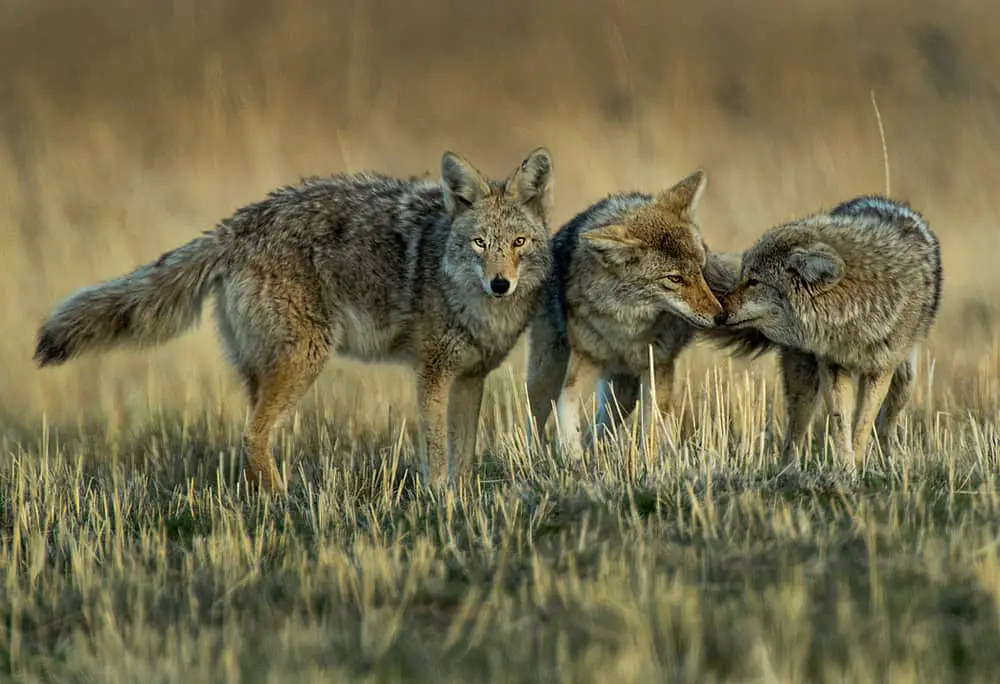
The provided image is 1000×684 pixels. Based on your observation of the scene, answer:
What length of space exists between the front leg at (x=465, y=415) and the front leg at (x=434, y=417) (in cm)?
23

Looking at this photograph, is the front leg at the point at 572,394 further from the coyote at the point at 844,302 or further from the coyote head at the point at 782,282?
the coyote head at the point at 782,282

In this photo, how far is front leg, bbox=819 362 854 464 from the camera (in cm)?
610

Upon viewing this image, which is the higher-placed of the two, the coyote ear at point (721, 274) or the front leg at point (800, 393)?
the coyote ear at point (721, 274)

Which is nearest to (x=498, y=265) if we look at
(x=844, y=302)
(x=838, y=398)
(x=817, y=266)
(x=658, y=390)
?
(x=658, y=390)

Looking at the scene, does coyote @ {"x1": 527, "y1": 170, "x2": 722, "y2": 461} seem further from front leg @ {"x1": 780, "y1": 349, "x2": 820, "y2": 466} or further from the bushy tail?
the bushy tail

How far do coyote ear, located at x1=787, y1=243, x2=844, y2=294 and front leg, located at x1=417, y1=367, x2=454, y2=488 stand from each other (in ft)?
Result: 5.89

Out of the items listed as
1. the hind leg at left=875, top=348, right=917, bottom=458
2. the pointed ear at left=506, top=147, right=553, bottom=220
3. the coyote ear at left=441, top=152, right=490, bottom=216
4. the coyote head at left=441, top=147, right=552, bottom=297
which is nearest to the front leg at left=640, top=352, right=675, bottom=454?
the coyote head at left=441, top=147, right=552, bottom=297

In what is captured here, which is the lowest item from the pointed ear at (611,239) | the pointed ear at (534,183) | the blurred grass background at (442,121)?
A: the pointed ear at (611,239)

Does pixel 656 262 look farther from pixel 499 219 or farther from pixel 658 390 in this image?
pixel 499 219

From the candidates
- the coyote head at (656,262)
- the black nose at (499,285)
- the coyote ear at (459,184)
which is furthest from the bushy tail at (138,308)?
the coyote head at (656,262)

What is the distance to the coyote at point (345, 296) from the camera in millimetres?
6262

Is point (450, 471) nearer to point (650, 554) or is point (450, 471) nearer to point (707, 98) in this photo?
point (650, 554)

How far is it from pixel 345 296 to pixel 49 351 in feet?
4.78

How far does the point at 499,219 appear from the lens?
20.5 ft
